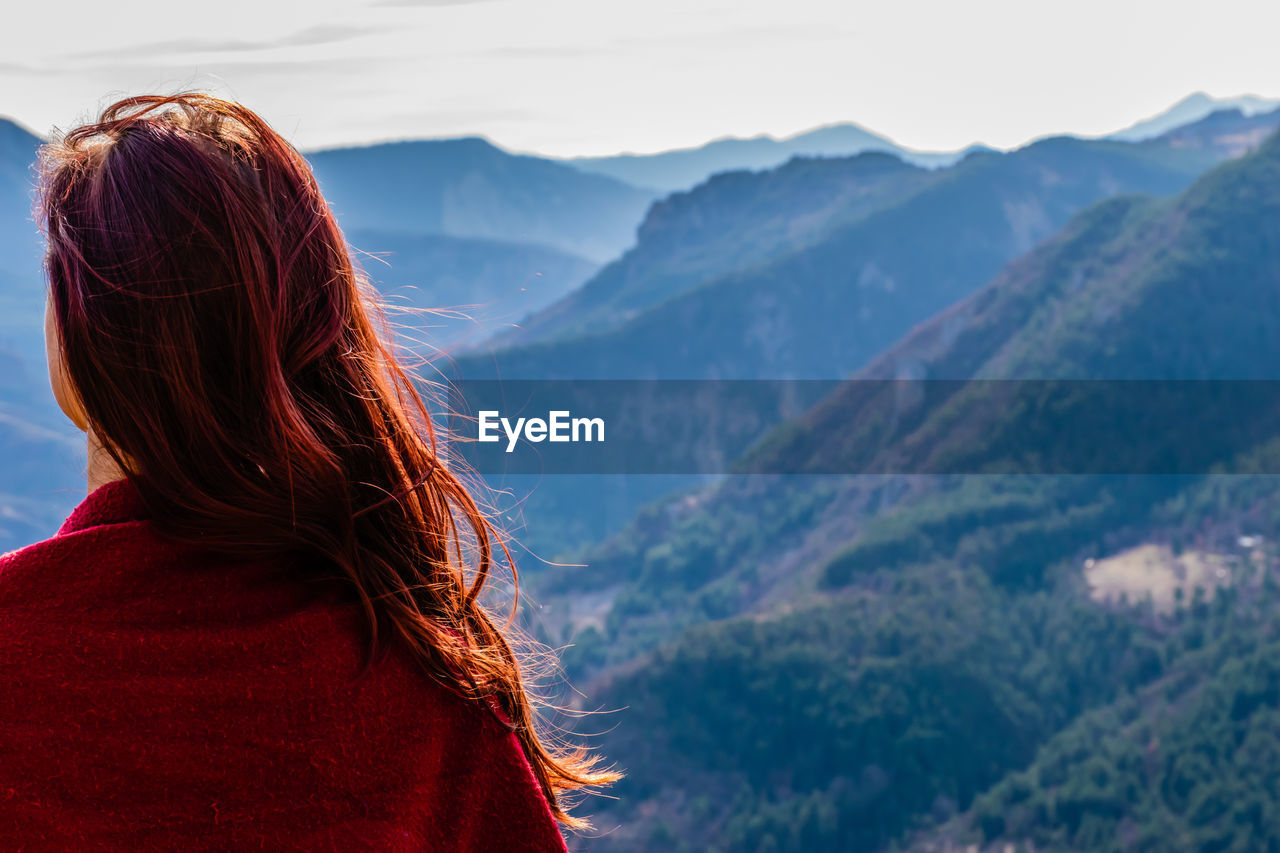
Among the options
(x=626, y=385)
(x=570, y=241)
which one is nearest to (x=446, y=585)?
(x=626, y=385)

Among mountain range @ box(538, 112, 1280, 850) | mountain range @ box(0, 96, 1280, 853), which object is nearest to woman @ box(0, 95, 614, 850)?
mountain range @ box(0, 96, 1280, 853)

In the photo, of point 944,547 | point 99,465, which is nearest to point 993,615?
point 944,547

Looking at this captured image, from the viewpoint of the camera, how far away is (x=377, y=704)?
972 millimetres

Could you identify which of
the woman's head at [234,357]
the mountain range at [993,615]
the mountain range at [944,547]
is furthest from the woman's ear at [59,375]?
the mountain range at [993,615]

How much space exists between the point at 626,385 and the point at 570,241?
250 feet

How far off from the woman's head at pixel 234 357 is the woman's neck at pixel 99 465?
0.09 ft

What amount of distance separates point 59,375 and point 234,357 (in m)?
0.19

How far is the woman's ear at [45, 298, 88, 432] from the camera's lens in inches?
39.6

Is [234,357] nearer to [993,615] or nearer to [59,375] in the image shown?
[59,375]

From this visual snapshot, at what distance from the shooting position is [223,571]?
3.15 feet

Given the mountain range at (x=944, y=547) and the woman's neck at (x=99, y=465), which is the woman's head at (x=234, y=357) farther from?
the mountain range at (x=944, y=547)

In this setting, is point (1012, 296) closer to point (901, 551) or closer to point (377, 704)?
point (901, 551)

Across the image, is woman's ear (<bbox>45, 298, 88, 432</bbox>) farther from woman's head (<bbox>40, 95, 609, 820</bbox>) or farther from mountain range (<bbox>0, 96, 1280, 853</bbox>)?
mountain range (<bbox>0, 96, 1280, 853</bbox>)

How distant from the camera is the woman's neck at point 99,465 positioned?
1.02 metres
